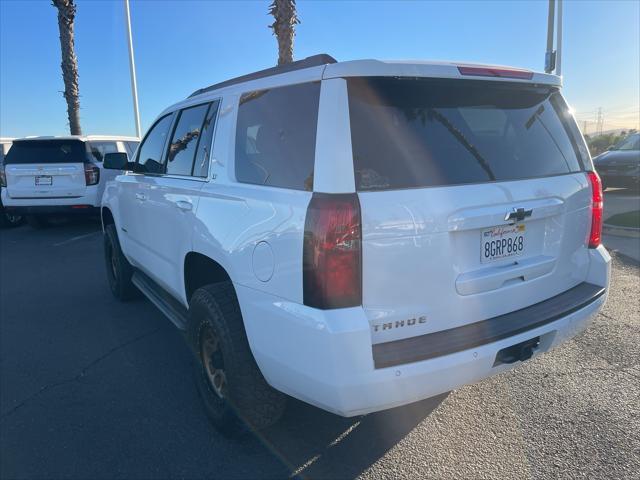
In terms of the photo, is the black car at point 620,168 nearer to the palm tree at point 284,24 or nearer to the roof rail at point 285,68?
the palm tree at point 284,24

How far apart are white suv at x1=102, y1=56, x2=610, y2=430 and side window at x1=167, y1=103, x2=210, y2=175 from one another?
16.1 inches

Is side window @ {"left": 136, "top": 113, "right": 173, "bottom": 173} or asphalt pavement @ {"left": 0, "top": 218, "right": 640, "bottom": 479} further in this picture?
side window @ {"left": 136, "top": 113, "right": 173, "bottom": 173}

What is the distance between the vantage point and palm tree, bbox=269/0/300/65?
11.0 metres

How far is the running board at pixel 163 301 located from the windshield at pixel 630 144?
14.0m

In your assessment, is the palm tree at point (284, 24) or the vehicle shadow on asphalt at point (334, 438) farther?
the palm tree at point (284, 24)

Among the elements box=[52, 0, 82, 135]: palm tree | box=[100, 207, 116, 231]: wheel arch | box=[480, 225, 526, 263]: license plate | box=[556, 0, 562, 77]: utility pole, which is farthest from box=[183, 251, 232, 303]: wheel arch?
box=[556, 0, 562, 77]: utility pole

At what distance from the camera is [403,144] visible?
240cm

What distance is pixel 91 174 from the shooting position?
9.95 metres

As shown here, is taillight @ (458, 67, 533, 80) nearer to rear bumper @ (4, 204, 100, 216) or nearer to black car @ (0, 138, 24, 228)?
rear bumper @ (4, 204, 100, 216)

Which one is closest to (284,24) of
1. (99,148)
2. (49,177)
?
(99,148)

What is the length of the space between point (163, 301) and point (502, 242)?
2808mm

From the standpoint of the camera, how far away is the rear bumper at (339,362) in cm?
216

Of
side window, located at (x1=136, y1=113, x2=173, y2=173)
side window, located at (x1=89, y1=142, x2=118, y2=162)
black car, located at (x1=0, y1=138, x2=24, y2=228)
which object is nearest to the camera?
side window, located at (x1=136, y1=113, x2=173, y2=173)

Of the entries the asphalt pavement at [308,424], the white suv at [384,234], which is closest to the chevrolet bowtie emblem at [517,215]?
the white suv at [384,234]
